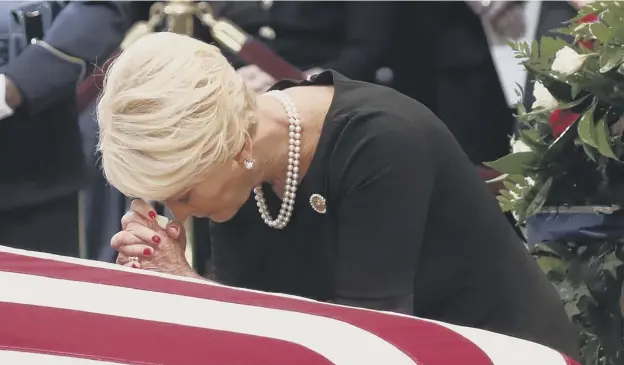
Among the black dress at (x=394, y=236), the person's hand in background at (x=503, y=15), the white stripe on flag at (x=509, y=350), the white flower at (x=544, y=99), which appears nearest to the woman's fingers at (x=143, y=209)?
the black dress at (x=394, y=236)

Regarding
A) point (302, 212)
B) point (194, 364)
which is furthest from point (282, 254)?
point (194, 364)

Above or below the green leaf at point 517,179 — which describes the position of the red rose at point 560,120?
above

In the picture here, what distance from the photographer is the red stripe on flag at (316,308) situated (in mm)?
767

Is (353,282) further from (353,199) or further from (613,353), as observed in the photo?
(613,353)

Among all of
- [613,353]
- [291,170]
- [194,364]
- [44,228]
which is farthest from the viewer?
[44,228]

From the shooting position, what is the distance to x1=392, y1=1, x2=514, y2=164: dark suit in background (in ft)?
7.42

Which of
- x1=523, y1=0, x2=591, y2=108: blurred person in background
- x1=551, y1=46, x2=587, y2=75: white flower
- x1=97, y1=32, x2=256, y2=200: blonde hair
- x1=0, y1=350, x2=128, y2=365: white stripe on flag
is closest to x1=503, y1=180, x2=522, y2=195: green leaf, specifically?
x1=551, y1=46, x2=587, y2=75: white flower

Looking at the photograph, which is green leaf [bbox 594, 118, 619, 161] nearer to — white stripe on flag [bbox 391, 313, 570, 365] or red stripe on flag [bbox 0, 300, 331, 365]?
white stripe on flag [bbox 391, 313, 570, 365]

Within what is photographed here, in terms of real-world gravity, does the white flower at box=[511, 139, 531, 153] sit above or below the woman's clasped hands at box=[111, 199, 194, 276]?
below

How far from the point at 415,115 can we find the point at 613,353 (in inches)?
24.7

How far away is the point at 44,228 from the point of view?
2.33 metres

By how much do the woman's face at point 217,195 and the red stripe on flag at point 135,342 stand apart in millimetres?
269

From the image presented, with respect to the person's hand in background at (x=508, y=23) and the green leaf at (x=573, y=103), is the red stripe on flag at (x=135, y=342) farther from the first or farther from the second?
the person's hand in background at (x=508, y=23)

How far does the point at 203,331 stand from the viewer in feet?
2.48
